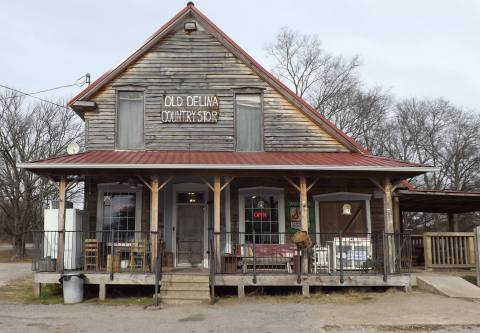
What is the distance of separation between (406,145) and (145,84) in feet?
110

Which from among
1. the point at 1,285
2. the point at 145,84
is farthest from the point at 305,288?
the point at 1,285

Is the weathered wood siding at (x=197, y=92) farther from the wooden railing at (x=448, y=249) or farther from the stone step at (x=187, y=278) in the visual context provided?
the wooden railing at (x=448, y=249)

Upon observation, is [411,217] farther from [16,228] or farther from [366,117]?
[16,228]

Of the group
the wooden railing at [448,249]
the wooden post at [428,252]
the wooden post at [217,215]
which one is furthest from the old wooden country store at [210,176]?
the wooden railing at [448,249]

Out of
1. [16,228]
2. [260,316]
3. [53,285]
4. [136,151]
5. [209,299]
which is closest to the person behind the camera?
[260,316]

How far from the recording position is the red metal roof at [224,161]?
36.4 feet

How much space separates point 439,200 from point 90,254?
36.2ft

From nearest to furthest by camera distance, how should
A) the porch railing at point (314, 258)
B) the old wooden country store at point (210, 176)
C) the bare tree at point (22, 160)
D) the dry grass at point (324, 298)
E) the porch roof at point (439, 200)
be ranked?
the dry grass at point (324, 298)
the porch railing at point (314, 258)
the old wooden country store at point (210, 176)
the porch roof at point (439, 200)
the bare tree at point (22, 160)

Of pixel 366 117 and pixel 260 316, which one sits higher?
pixel 366 117

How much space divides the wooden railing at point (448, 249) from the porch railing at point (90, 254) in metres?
8.41

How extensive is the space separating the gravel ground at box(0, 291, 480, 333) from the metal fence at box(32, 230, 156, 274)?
129 centimetres

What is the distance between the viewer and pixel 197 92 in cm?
1400

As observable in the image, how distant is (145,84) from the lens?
1402 cm

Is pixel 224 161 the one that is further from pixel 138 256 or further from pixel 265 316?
pixel 265 316
